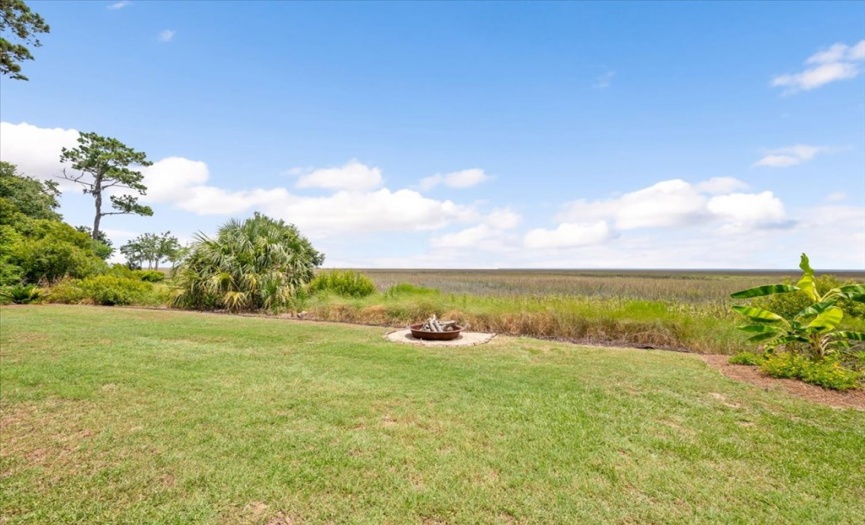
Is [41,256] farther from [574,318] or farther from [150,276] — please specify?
[574,318]

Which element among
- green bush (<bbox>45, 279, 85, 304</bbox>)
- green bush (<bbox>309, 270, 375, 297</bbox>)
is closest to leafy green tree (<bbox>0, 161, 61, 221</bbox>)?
green bush (<bbox>45, 279, 85, 304</bbox>)

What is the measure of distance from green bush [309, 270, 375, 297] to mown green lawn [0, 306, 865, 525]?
7344mm

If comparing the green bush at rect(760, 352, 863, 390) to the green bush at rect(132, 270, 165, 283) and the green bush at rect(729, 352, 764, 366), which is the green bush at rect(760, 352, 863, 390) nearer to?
the green bush at rect(729, 352, 764, 366)

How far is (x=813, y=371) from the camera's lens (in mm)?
4891

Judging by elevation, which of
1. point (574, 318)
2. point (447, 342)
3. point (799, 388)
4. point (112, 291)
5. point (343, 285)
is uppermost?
point (343, 285)

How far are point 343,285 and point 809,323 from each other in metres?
11.6

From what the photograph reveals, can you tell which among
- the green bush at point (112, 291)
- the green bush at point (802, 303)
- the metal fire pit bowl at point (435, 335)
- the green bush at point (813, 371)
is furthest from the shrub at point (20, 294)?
the green bush at point (802, 303)

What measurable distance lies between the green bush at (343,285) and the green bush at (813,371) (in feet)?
34.7

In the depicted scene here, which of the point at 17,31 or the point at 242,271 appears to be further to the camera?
the point at 242,271

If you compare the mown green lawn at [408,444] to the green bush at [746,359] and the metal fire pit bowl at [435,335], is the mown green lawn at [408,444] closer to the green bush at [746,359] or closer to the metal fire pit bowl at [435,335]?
the green bush at [746,359]

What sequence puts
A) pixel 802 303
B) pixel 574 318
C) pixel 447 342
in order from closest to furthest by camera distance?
pixel 802 303, pixel 447 342, pixel 574 318

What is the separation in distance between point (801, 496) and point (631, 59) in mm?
10037

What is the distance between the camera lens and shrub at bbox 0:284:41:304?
11977 mm

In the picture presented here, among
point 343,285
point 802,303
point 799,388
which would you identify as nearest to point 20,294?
point 343,285
